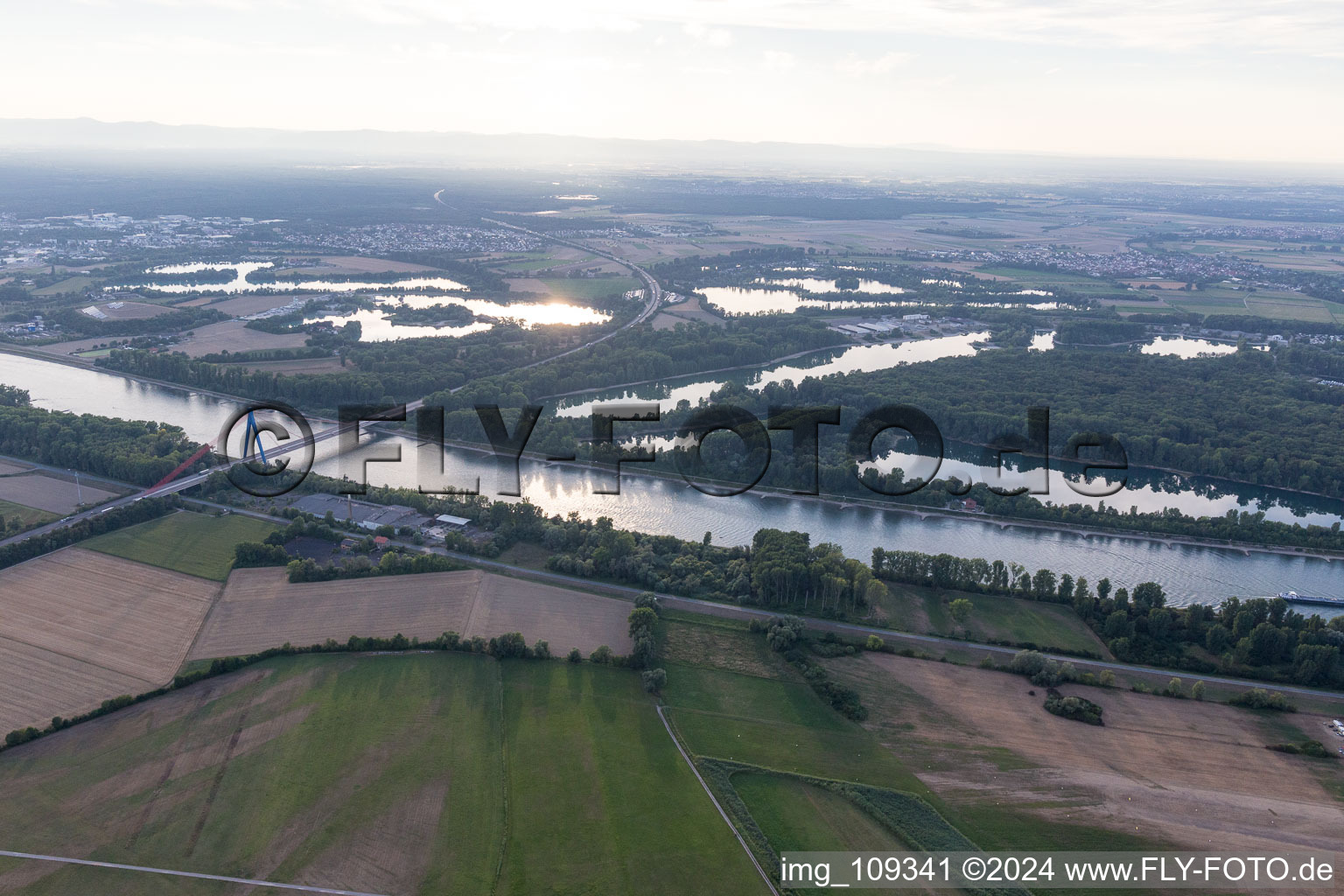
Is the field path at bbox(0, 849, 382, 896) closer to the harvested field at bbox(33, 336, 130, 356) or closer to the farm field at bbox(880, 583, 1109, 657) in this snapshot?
the farm field at bbox(880, 583, 1109, 657)

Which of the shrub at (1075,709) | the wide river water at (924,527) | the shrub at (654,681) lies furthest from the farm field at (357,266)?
the shrub at (1075,709)

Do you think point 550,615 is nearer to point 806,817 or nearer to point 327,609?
point 327,609

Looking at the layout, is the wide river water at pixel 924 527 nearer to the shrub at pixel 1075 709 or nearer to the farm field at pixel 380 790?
the shrub at pixel 1075 709

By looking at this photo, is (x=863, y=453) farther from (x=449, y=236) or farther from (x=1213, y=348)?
(x=449, y=236)

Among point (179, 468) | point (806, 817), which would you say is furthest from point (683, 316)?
point (806, 817)

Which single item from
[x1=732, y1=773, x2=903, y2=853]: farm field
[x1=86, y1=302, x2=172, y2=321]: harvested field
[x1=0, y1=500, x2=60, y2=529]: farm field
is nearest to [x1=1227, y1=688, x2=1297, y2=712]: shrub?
[x1=732, y1=773, x2=903, y2=853]: farm field

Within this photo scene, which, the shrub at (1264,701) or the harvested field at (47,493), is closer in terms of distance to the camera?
the shrub at (1264,701)

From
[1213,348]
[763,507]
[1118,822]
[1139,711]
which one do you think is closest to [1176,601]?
[1139,711]
